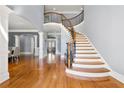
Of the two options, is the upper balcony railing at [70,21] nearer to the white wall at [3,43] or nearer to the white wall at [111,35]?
the white wall at [111,35]

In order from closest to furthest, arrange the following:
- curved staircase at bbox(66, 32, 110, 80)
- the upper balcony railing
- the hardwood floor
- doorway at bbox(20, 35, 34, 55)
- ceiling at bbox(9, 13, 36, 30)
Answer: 1. the hardwood floor
2. curved staircase at bbox(66, 32, 110, 80)
3. the upper balcony railing
4. ceiling at bbox(9, 13, 36, 30)
5. doorway at bbox(20, 35, 34, 55)

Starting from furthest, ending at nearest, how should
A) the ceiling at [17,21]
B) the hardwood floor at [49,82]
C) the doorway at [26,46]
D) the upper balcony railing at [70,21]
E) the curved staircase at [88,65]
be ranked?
1. the doorway at [26,46]
2. the ceiling at [17,21]
3. the upper balcony railing at [70,21]
4. the curved staircase at [88,65]
5. the hardwood floor at [49,82]

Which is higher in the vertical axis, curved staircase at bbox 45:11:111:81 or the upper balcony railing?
the upper balcony railing

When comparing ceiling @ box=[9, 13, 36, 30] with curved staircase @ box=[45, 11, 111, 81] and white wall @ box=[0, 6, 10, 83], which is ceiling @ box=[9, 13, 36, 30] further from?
curved staircase @ box=[45, 11, 111, 81]

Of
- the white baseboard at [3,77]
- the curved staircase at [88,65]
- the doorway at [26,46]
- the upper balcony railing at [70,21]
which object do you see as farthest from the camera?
the doorway at [26,46]

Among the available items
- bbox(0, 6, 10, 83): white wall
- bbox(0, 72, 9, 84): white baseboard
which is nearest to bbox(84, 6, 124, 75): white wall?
bbox(0, 6, 10, 83): white wall

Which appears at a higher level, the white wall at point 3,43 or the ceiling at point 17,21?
the ceiling at point 17,21

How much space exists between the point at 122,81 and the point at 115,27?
1.62 metres

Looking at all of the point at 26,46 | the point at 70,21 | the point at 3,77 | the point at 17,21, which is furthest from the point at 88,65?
the point at 26,46

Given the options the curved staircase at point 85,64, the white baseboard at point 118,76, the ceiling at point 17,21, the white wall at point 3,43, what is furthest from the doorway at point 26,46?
the white baseboard at point 118,76
